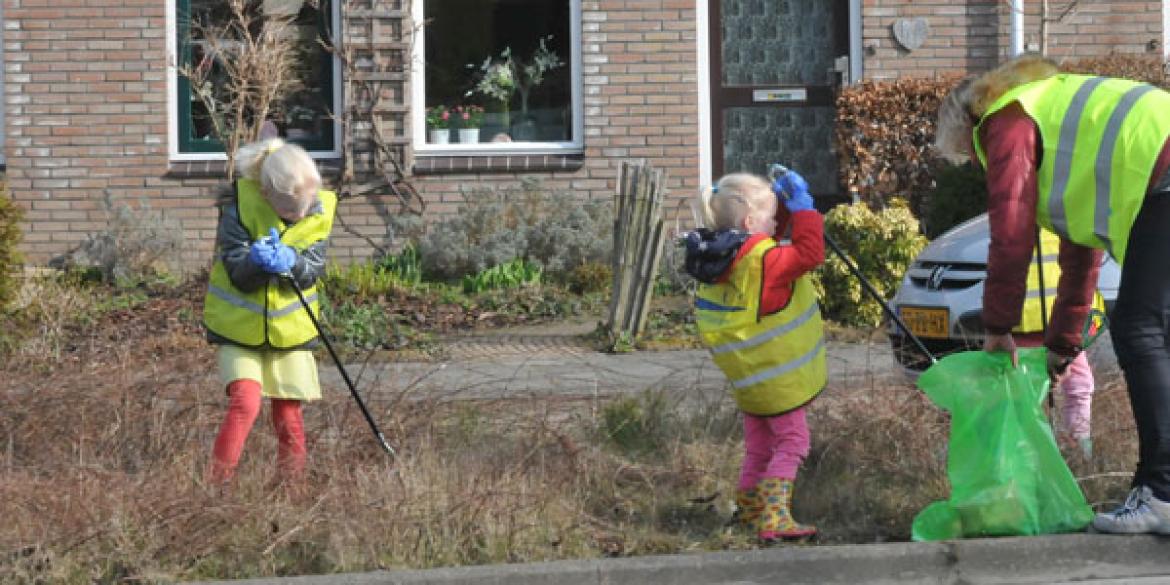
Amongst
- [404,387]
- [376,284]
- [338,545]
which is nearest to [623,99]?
[376,284]

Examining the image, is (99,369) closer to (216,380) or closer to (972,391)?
(216,380)

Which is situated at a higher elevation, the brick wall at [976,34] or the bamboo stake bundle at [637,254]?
the brick wall at [976,34]

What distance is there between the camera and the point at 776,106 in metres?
13.4


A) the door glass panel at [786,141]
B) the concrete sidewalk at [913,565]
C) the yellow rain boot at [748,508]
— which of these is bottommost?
the concrete sidewalk at [913,565]

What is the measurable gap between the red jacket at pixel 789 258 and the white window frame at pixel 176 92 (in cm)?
804

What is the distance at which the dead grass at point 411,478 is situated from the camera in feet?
16.9

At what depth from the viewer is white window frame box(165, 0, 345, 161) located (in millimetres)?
12820

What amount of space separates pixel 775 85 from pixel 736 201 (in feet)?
26.5

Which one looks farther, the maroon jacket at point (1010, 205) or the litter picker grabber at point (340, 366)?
the litter picker grabber at point (340, 366)

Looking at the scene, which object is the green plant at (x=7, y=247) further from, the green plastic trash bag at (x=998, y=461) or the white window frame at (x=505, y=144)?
the green plastic trash bag at (x=998, y=461)

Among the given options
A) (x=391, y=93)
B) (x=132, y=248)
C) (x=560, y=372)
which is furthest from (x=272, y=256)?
(x=391, y=93)

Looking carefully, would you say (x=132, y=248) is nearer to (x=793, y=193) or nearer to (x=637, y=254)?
(x=637, y=254)

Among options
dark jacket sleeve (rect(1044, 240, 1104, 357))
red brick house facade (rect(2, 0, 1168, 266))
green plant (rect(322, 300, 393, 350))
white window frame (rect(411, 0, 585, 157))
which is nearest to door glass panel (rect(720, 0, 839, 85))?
red brick house facade (rect(2, 0, 1168, 266))

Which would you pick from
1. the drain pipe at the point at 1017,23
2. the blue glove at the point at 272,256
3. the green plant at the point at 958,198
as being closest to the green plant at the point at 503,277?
the green plant at the point at 958,198
